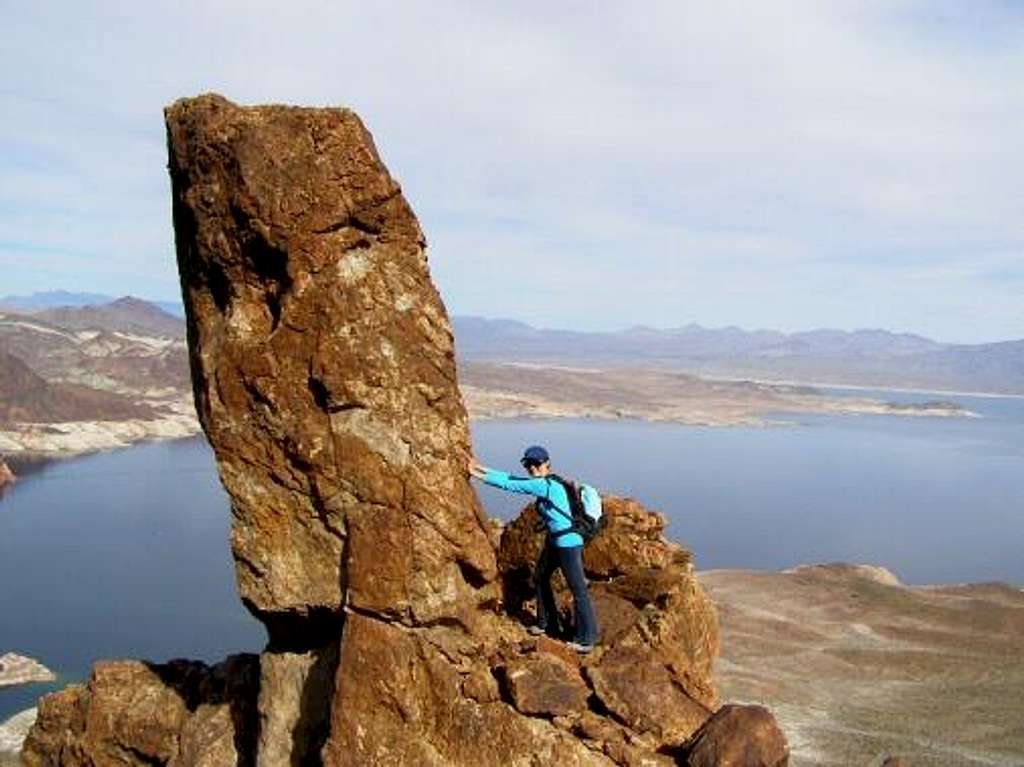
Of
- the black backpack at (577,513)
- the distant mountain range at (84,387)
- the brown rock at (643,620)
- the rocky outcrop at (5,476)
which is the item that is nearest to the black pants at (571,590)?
the black backpack at (577,513)

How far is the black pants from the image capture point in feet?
42.5

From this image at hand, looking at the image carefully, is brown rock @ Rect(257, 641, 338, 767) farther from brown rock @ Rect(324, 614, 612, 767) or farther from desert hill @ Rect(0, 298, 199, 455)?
desert hill @ Rect(0, 298, 199, 455)

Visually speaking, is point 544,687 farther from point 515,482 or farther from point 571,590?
point 515,482

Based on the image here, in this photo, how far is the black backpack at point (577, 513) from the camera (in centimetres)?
1303

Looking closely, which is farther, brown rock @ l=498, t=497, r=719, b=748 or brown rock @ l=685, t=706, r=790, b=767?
brown rock @ l=498, t=497, r=719, b=748

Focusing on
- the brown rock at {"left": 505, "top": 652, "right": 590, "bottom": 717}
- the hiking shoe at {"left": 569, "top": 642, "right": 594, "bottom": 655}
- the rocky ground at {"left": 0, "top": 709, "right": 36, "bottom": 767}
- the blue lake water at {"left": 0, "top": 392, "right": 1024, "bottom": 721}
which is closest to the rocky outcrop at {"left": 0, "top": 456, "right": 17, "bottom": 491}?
the blue lake water at {"left": 0, "top": 392, "right": 1024, "bottom": 721}

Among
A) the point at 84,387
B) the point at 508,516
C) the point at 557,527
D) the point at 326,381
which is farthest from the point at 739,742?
the point at 84,387

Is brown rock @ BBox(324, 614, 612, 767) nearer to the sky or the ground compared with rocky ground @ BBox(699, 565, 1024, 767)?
nearer to the sky

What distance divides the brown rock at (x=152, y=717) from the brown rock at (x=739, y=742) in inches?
250

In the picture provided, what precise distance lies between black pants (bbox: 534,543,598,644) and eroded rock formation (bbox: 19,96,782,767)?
0.35 meters

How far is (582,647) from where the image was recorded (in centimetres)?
1277

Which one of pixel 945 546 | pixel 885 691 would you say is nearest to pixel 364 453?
pixel 885 691

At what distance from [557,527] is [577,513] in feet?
1.04

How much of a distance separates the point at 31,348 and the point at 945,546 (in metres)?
171
